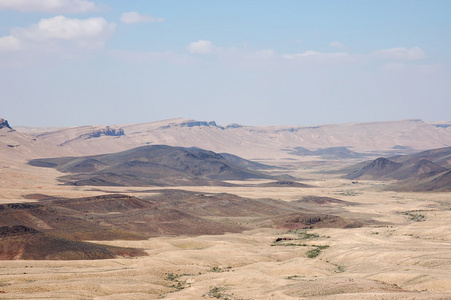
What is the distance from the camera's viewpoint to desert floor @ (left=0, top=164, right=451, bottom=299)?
172 feet

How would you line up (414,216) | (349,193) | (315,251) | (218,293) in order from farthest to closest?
(349,193) < (414,216) < (315,251) < (218,293)

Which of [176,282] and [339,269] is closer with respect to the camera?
[176,282]

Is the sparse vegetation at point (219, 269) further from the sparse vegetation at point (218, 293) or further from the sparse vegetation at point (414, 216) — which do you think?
the sparse vegetation at point (414, 216)

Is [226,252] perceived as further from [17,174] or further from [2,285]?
[17,174]

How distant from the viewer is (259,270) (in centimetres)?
6575

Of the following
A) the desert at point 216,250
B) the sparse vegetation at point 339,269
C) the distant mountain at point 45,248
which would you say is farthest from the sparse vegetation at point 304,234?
the distant mountain at point 45,248

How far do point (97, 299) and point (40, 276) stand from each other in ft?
29.4

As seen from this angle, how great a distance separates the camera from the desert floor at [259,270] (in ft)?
172

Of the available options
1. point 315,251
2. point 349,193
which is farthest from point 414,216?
point 349,193

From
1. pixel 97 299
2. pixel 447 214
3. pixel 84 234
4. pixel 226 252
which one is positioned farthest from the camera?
pixel 447 214

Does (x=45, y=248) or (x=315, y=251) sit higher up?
(x=45, y=248)

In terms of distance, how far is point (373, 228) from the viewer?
108m

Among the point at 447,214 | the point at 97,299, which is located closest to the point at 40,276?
the point at 97,299

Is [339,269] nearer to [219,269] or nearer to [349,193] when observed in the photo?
[219,269]
